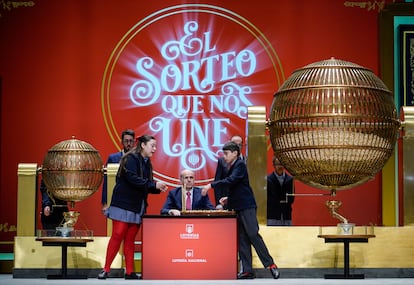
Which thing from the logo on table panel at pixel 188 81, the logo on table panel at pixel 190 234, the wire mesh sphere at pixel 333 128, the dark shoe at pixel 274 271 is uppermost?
the logo on table panel at pixel 188 81

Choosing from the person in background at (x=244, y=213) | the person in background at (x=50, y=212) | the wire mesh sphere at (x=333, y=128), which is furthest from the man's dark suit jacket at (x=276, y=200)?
the wire mesh sphere at (x=333, y=128)

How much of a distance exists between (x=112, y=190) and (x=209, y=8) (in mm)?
3600

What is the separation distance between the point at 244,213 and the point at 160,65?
3.89m

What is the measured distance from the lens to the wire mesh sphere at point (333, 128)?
3045mm

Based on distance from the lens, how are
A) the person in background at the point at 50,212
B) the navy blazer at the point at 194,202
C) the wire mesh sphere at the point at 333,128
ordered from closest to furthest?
the wire mesh sphere at the point at 333,128
the navy blazer at the point at 194,202
the person in background at the point at 50,212

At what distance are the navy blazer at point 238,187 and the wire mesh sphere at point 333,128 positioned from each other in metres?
3.13

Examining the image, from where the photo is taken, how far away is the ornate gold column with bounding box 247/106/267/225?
276 inches

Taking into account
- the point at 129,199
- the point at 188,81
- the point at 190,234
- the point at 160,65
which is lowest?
the point at 190,234

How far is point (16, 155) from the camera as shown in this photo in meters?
10.1

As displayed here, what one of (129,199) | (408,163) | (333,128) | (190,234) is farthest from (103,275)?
(333,128)

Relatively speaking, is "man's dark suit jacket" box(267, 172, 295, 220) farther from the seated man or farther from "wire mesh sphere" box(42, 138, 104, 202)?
"wire mesh sphere" box(42, 138, 104, 202)

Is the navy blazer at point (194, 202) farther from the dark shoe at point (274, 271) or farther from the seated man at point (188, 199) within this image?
the dark shoe at point (274, 271)

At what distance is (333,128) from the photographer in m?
3.18

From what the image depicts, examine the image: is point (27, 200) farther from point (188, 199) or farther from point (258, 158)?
point (258, 158)
